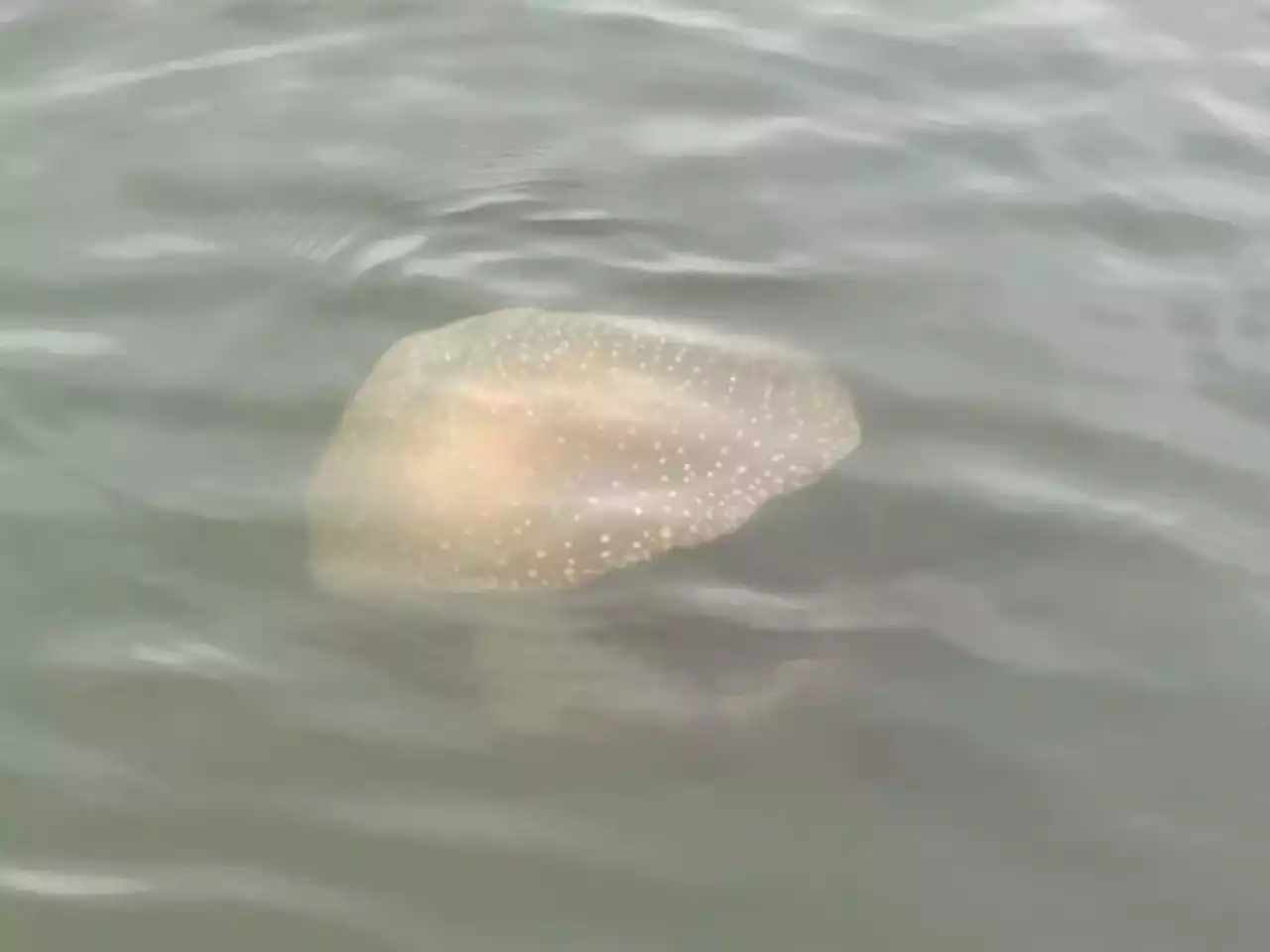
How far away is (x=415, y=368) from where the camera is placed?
13.4 feet

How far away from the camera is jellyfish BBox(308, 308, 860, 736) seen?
3.62 meters

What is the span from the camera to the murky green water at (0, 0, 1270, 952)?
3.02 m

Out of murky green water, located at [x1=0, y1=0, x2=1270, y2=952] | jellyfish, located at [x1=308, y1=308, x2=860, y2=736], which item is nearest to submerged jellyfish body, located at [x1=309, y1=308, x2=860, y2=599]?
jellyfish, located at [x1=308, y1=308, x2=860, y2=736]

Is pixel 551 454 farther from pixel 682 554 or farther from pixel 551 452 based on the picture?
pixel 682 554

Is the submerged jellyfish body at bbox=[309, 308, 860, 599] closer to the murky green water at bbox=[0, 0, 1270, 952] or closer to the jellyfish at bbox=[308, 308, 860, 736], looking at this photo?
the jellyfish at bbox=[308, 308, 860, 736]

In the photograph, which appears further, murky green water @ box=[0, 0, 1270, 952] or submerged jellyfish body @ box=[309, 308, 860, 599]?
submerged jellyfish body @ box=[309, 308, 860, 599]

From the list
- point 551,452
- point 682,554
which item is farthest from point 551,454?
point 682,554

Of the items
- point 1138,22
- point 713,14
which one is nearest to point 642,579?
point 713,14

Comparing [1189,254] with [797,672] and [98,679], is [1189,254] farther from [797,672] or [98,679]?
[98,679]

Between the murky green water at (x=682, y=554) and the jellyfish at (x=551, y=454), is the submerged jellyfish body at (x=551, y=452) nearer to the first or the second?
the jellyfish at (x=551, y=454)

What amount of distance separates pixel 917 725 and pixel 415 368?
1.72 meters

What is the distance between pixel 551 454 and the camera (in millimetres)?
3824

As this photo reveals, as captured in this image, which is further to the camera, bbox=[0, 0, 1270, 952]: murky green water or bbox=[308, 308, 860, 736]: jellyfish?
bbox=[308, 308, 860, 736]: jellyfish

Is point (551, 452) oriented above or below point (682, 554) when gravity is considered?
above
